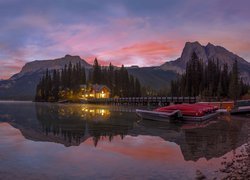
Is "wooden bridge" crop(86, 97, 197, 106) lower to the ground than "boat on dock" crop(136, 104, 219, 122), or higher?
higher

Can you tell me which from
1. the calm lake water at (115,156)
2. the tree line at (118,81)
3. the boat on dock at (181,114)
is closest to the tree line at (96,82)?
the tree line at (118,81)

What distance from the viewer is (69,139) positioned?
71.2 feet

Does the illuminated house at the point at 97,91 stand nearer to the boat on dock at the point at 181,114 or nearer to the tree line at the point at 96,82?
the tree line at the point at 96,82

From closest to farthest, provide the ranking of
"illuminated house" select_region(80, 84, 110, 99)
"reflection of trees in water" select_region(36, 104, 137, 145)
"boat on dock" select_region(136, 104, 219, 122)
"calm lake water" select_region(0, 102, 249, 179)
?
"calm lake water" select_region(0, 102, 249, 179)
"reflection of trees in water" select_region(36, 104, 137, 145)
"boat on dock" select_region(136, 104, 219, 122)
"illuminated house" select_region(80, 84, 110, 99)

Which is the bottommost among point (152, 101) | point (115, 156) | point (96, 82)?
point (115, 156)

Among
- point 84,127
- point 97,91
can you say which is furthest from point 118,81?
point 84,127

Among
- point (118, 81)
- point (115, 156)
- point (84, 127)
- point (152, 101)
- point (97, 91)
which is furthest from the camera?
point (118, 81)

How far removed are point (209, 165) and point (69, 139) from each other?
35.7 ft

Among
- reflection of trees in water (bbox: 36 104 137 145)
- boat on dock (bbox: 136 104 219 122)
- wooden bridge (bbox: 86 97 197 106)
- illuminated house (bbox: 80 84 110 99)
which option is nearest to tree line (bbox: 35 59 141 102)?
illuminated house (bbox: 80 84 110 99)

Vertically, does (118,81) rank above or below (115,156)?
above

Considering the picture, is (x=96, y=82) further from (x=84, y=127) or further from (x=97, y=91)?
(x=84, y=127)

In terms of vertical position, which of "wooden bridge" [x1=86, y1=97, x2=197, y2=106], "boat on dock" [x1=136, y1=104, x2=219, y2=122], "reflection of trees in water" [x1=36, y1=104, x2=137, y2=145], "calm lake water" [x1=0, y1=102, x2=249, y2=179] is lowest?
"calm lake water" [x1=0, y1=102, x2=249, y2=179]

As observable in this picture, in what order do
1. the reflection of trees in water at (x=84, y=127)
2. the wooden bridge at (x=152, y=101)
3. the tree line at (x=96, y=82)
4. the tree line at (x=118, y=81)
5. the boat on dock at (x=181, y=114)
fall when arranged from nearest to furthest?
the reflection of trees in water at (x=84, y=127)
the boat on dock at (x=181, y=114)
the wooden bridge at (x=152, y=101)
the tree line at (x=118, y=81)
the tree line at (x=96, y=82)

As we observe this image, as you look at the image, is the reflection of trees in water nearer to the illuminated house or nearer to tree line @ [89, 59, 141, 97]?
the illuminated house
